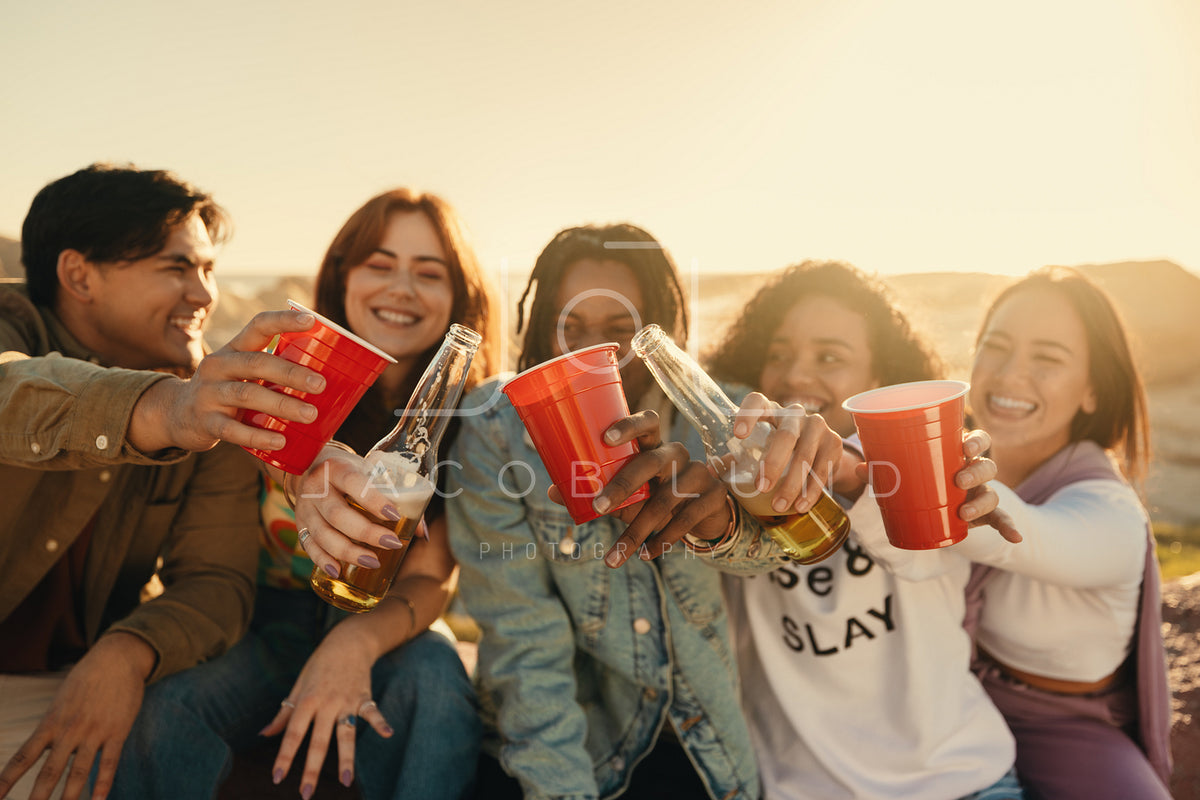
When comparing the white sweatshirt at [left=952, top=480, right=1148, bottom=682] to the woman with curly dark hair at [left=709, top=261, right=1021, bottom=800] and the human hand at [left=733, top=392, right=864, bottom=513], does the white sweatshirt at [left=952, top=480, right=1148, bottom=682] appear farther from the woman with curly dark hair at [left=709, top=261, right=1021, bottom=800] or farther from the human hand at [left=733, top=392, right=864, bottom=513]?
the human hand at [left=733, top=392, right=864, bottom=513]

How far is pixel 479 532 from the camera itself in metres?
2.28

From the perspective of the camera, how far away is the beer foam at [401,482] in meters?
1.53

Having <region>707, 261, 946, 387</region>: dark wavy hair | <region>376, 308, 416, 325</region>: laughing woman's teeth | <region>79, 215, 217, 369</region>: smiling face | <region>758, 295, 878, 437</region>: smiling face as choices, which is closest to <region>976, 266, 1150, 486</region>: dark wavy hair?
<region>707, 261, 946, 387</region>: dark wavy hair

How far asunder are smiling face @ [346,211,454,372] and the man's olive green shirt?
0.70 meters

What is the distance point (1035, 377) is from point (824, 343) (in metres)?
0.78

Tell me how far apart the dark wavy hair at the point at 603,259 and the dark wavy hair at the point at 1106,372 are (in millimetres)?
1392

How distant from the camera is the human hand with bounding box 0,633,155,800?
1815 millimetres

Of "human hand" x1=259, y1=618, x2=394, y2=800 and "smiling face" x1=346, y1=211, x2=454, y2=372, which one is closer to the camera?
"human hand" x1=259, y1=618, x2=394, y2=800

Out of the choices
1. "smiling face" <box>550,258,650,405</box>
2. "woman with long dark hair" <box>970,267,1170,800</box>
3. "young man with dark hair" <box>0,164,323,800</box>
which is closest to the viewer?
"young man with dark hair" <box>0,164,323,800</box>

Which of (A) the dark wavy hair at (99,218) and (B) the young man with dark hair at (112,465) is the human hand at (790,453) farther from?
(A) the dark wavy hair at (99,218)

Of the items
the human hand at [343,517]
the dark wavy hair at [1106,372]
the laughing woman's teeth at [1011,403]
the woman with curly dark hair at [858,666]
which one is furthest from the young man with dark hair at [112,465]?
the dark wavy hair at [1106,372]

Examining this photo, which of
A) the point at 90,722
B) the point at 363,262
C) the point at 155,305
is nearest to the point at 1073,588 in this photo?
the point at 363,262

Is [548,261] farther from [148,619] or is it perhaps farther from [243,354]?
[148,619]

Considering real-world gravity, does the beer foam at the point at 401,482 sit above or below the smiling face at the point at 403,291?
below
